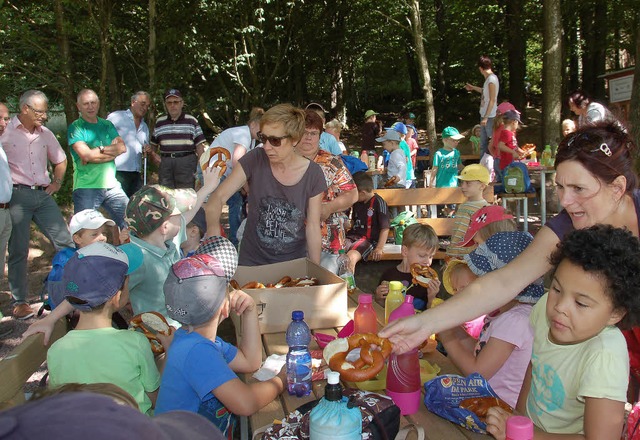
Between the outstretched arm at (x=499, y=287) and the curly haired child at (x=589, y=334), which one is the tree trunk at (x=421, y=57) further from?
the curly haired child at (x=589, y=334)

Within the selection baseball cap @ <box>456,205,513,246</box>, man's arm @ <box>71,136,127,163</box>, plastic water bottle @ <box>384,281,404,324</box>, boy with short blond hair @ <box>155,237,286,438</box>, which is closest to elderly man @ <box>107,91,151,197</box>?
man's arm @ <box>71,136,127,163</box>

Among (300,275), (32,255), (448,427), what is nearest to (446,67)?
(32,255)

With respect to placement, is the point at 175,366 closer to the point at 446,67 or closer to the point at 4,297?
the point at 4,297

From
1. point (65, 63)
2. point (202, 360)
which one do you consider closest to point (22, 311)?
point (202, 360)

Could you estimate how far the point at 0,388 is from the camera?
2047 mm

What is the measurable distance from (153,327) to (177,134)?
5186 mm

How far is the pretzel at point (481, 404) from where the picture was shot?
1994 millimetres

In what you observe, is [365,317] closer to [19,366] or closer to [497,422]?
[497,422]

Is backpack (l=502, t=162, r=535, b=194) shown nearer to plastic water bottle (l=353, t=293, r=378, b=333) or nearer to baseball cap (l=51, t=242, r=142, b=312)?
plastic water bottle (l=353, t=293, r=378, b=333)

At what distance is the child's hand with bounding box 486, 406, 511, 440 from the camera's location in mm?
1836

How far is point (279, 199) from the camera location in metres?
3.66

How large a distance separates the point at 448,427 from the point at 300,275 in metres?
1.80

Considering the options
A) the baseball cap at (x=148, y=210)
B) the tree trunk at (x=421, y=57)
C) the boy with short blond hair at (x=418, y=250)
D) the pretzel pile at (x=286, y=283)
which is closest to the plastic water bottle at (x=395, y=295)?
the pretzel pile at (x=286, y=283)

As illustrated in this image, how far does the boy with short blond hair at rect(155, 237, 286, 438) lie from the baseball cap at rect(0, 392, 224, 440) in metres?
1.49
